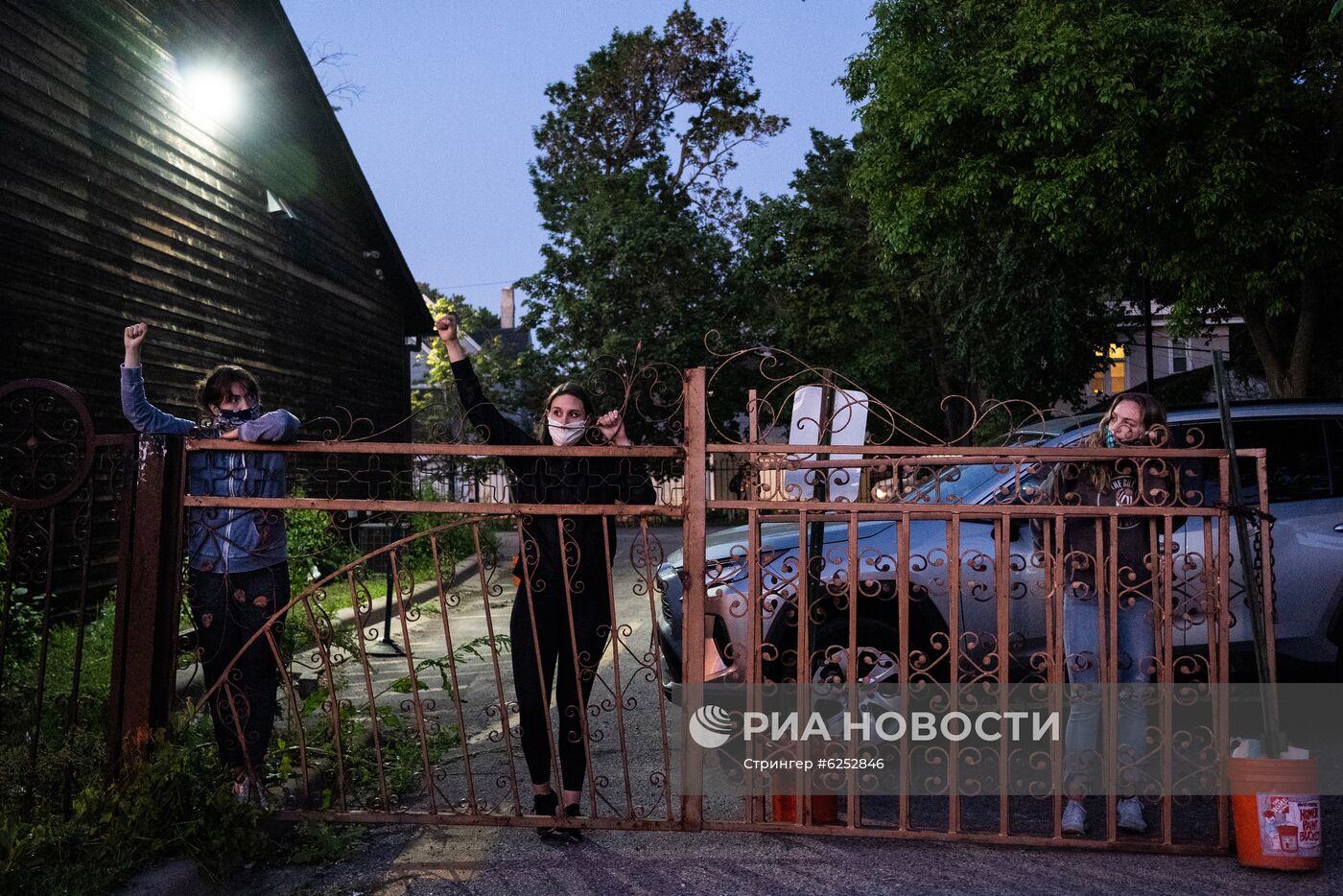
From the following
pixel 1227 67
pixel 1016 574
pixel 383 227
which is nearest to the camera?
pixel 1016 574

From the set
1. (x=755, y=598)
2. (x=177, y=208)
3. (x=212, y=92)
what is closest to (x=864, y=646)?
(x=755, y=598)

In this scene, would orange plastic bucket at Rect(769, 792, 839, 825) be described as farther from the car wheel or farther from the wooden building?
the wooden building

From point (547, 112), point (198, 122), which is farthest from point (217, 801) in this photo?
point (547, 112)

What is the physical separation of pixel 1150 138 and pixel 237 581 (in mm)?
13841

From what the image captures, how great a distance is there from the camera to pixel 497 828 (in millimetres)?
4887

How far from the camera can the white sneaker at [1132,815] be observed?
15.2 feet

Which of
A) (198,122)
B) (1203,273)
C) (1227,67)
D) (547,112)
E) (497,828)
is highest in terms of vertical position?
(547,112)

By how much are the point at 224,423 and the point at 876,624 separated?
11.0ft

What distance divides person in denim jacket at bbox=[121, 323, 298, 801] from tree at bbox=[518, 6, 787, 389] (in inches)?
962

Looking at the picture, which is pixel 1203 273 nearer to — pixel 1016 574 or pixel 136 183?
pixel 1016 574

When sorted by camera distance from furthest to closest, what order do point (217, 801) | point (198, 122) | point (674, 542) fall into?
point (674, 542), point (198, 122), point (217, 801)

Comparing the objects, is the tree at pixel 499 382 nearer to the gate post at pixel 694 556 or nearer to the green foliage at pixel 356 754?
the green foliage at pixel 356 754

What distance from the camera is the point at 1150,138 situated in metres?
14.9

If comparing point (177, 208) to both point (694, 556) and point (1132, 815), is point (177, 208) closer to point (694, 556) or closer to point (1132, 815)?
point (694, 556)
